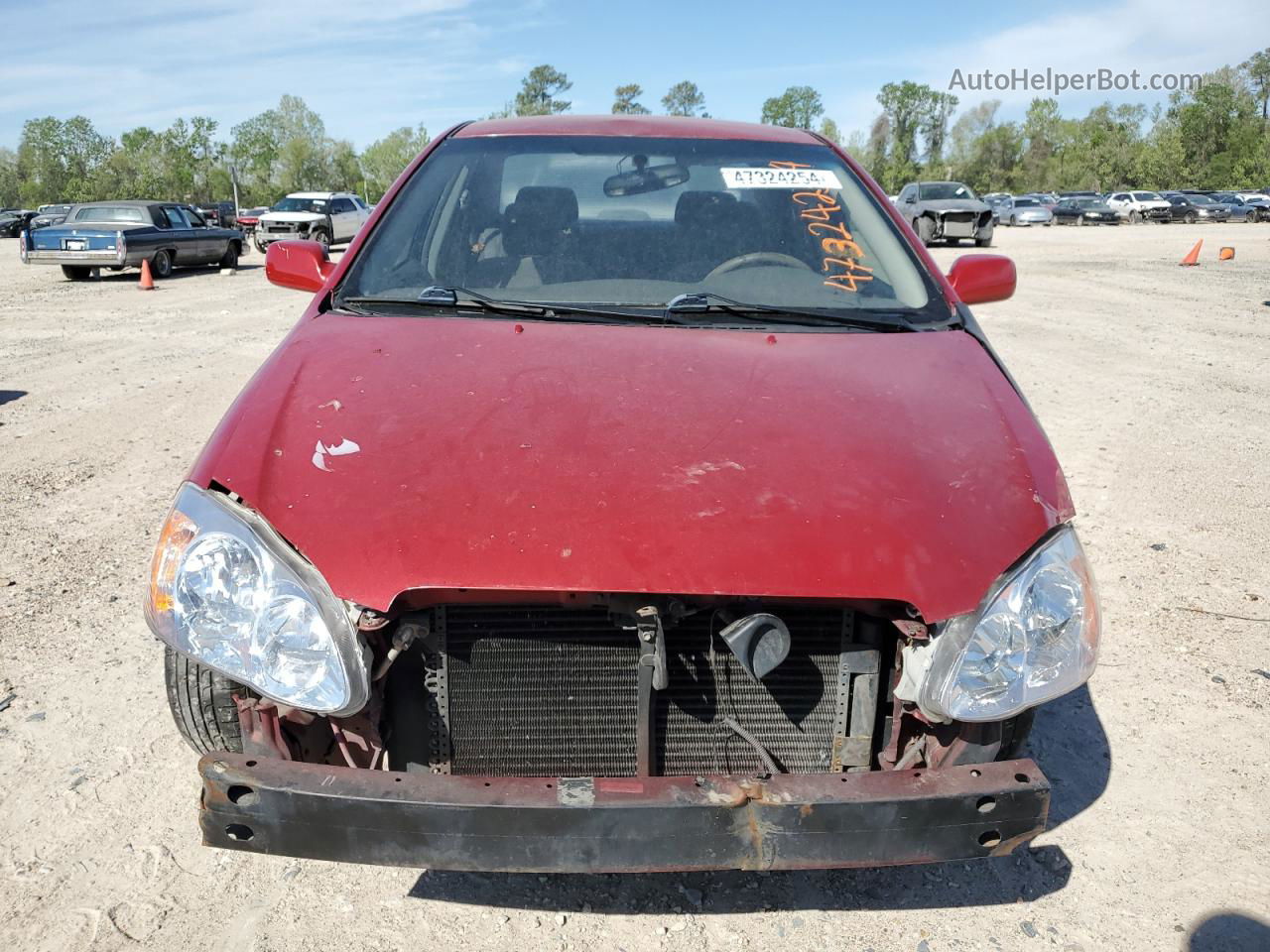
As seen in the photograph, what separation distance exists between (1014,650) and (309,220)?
998 inches

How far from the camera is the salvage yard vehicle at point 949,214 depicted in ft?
79.7

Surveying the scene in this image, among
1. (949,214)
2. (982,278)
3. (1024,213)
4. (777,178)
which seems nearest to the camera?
(777,178)

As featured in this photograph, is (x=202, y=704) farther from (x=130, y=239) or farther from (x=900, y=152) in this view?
(x=900, y=152)

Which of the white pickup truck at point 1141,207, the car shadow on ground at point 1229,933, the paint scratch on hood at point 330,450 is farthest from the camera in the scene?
the white pickup truck at point 1141,207

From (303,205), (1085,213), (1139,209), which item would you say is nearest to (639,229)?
(303,205)

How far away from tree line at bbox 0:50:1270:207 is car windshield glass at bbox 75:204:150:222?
48610 millimetres

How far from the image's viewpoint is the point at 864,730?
2029mm

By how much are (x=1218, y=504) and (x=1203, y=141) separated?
8845cm

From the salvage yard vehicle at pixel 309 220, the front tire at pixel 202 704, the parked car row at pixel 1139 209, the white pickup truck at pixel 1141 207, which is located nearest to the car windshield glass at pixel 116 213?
the salvage yard vehicle at pixel 309 220

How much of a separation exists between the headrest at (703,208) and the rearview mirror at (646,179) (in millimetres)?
87

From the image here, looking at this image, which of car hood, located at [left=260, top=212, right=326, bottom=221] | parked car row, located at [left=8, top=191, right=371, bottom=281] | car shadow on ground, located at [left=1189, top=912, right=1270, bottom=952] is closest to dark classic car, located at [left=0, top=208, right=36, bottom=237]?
car hood, located at [left=260, top=212, right=326, bottom=221]

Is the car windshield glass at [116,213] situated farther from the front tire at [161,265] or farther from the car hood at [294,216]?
the car hood at [294,216]

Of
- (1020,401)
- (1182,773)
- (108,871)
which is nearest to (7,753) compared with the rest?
(108,871)

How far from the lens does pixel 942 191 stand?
2547cm
